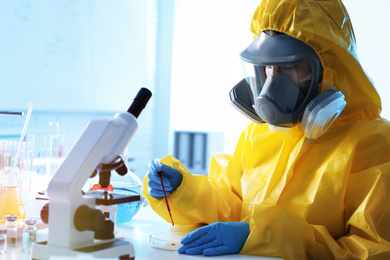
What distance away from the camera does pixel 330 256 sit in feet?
4.50

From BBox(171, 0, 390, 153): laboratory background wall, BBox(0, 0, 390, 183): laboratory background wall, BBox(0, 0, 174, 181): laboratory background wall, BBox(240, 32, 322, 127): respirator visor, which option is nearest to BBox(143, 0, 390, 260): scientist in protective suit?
BBox(240, 32, 322, 127): respirator visor

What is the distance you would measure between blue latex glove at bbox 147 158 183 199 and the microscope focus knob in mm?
540

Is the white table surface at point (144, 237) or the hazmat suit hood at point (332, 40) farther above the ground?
the hazmat suit hood at point (332, 40)

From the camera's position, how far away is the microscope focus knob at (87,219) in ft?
3.17

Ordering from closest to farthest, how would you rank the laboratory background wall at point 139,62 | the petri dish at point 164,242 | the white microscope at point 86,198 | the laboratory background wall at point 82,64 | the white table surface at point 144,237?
the white microscope at point 86,198, the white table surface at point 144,237, the petri dish at point 164,242, the laboratory background wall at point 82,64, the laboratory background wall at point 139,62

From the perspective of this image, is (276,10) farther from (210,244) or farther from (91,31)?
(91,31)

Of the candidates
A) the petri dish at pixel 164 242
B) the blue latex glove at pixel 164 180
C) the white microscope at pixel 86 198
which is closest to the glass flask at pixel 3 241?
the white microscope at pixel 86 198

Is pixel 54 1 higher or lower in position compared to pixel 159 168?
higher

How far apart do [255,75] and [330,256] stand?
0.63 meters

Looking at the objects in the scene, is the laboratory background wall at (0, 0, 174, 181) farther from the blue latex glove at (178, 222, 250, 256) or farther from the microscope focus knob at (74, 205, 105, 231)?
the microscope focus knob at (74, 205, 105, 231)

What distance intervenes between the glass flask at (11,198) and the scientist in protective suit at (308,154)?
40 cm

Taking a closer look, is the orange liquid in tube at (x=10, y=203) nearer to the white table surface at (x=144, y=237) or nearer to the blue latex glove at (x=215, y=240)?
the white table surface at (x=144, y=237)

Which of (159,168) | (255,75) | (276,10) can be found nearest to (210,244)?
(159,168)

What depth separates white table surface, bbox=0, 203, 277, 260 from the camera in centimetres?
118
